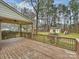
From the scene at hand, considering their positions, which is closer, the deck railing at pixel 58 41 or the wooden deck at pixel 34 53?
the wooden deck at pixel 34 53

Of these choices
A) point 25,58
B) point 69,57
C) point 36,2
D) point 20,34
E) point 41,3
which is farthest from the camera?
point 41,3

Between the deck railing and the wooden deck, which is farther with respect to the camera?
the deck railing

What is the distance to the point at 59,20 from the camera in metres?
36.9

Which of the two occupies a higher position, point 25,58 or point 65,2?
point 65,2

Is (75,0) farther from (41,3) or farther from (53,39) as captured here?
(53,39)

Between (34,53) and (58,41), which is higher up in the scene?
(58,41)

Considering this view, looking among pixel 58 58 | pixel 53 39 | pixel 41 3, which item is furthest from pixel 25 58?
pixel 41 3

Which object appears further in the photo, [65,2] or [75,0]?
[65,2]

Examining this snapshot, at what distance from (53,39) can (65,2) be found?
74.8 feet

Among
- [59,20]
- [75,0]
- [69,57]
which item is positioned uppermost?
[75,0]

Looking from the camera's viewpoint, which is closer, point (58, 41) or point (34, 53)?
point (34, 53)

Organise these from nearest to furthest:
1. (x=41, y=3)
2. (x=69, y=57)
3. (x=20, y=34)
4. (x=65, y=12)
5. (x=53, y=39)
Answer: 1. (x=69, y=57)
2. (x=53, y=39)
3. (x=20, y=34)
4. (x=41, y=3)
5. (x=65, y=12)

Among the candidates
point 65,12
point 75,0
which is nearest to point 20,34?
point 75,0

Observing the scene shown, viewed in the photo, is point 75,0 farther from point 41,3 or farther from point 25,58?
point 25,58
